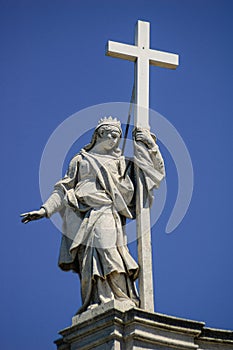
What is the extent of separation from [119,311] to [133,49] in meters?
4.98

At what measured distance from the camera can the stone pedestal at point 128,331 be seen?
612 inches

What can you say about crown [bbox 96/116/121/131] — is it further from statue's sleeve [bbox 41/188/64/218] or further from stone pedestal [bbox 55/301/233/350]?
stone pedestal [bbox 55/301/233/350]

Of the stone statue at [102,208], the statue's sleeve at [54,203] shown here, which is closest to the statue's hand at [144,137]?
the stone statue at [102,208]

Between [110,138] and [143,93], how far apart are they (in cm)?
95

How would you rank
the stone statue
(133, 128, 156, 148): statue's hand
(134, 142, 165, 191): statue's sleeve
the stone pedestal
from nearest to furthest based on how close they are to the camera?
1. the stone pedestal
2. the stone statue
3. (134, 142, 165, 191): statue's sleeve
4. (133, 128, 156, 148): statue's hand

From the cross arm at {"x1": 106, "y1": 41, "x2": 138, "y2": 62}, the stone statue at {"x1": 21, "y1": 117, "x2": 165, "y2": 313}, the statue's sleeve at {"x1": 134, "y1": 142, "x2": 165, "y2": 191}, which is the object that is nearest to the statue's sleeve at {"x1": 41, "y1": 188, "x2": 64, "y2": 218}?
the stone statue at {"x1": 21, "y1": 117, "x2": 165, "y2": 313}

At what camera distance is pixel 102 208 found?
17.1m

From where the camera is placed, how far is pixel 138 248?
16922 millimetres

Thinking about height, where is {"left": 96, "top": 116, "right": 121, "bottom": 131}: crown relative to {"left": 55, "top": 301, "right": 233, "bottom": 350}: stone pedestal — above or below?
above

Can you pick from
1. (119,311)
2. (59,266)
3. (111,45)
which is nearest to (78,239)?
(59,266)

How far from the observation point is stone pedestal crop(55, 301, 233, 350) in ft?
51.0

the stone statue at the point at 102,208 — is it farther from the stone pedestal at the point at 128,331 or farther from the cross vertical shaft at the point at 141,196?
the stone pedestal at the point at 128,331

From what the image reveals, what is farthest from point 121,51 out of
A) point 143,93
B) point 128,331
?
point 128,331

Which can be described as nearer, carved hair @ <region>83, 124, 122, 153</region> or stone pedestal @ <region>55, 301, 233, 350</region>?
stone pedestal @ <region>55, 301, 233, 350</region>
